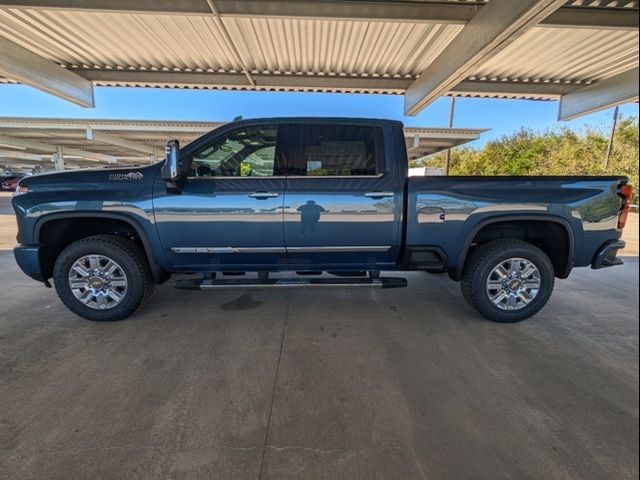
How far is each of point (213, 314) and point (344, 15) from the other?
4756 millimetres

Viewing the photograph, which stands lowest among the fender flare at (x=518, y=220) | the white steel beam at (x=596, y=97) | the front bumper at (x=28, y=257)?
the front bumper at (x=28, y=257)

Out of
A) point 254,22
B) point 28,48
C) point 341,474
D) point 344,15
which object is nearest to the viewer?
point 341,474

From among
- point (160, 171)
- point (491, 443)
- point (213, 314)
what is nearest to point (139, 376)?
point (213, 314)

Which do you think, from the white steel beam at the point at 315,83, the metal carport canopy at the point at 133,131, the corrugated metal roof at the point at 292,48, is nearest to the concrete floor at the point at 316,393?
the corrugated metal roof at the point at 292,48

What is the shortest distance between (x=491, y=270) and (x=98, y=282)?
13.7 ft

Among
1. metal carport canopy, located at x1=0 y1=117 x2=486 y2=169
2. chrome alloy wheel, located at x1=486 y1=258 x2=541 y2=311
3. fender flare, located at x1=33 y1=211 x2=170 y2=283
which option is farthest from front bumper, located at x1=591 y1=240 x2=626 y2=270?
metal carport canopy, located at x1=0 y1=117 x2=486 y2=169

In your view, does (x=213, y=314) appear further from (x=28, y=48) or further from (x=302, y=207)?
(x=28, y=48)

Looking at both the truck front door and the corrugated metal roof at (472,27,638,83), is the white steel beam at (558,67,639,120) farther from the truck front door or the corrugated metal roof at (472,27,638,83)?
the truck front door

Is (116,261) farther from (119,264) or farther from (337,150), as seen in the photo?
(337,150)

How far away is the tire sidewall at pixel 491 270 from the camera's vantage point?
11.9 ft

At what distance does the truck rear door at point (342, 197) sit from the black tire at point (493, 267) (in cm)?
86

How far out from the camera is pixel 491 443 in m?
2.07

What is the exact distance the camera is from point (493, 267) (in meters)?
3.65

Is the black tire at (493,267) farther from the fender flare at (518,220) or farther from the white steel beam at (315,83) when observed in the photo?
the white steel beam at (315,83)
